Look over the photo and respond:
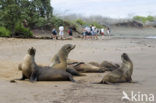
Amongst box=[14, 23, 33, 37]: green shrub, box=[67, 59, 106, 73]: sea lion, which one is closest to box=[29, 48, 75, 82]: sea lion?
box=[67, 59, 106, 73]: sea lion

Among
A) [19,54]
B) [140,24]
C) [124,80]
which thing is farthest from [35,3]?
[140,24]

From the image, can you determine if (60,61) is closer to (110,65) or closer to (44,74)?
(44,74)

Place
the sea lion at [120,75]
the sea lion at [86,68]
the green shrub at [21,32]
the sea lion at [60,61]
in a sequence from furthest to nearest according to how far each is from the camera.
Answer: the green shrub at [21,32]
the sea lion at [86,68]
the sea lion at [60,61]
the sea lion at [120,75]

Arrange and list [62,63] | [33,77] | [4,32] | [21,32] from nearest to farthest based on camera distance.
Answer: [33,77]
[62,63]
[4,32]
[21,32]

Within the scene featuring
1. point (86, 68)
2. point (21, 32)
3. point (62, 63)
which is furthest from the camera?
point (21, 32)

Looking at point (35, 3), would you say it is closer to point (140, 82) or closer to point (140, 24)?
point (140, 82)

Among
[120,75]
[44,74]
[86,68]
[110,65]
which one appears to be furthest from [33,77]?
[110,65]

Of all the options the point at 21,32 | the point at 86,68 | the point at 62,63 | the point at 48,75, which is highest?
the point at 21,32

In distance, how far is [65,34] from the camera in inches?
1297

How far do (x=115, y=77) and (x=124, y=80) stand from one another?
26cm

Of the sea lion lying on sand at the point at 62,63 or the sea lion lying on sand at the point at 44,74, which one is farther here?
the sea lion lying on sand at the point at 62,63

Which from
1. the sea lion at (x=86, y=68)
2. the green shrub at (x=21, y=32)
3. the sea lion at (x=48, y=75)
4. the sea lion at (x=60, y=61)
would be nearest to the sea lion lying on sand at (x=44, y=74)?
the sea lion at (x=48, y=75)

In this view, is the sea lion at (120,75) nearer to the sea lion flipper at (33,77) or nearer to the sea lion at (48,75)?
the sea lion at (48,75)

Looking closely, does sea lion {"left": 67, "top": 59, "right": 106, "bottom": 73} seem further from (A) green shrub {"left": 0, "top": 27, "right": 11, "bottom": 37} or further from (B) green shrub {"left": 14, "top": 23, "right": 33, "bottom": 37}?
(B) green shrub {"left": 14, "top": 23, "right": 33, "bottom": 37}
